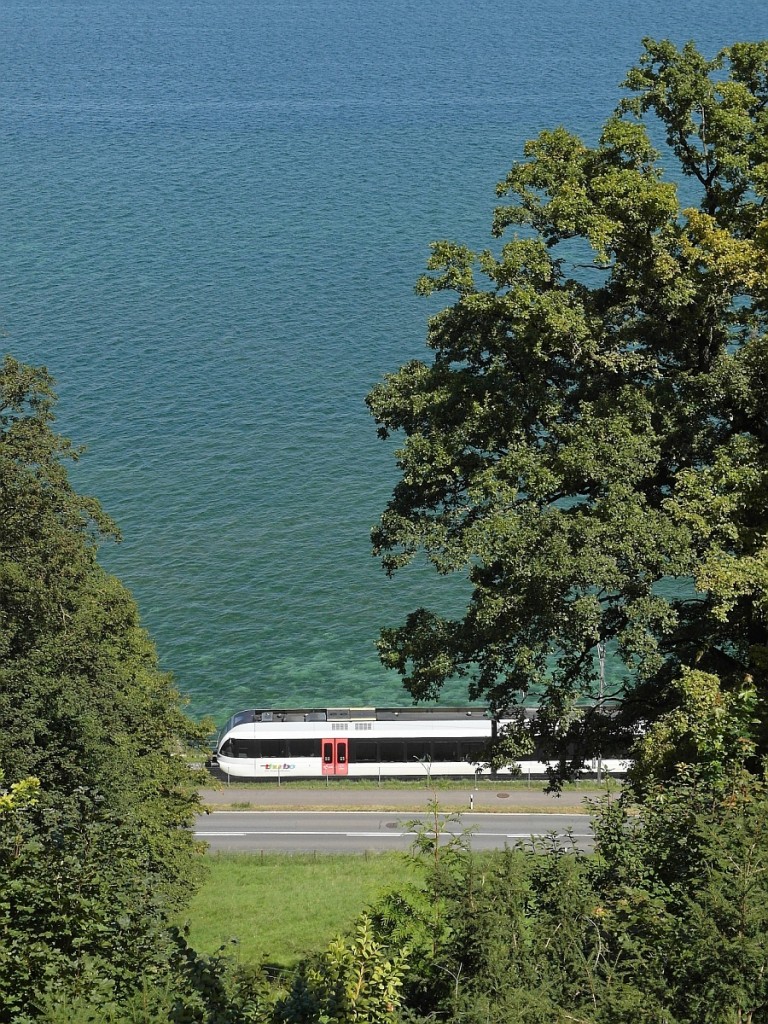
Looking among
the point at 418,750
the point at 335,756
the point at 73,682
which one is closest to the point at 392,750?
the point at 418,750

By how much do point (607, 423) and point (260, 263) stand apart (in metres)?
72.5

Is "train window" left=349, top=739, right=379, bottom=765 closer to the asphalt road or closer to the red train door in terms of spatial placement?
the red train door

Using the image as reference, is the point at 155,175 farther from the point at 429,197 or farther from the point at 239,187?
the point at 429,197

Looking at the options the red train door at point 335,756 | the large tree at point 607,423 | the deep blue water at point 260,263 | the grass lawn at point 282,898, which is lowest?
the grass lawn at point 282,898

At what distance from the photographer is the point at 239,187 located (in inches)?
4023

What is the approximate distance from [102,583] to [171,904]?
380 inches

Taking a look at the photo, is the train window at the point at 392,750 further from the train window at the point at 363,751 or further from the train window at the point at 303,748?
the train window at the point at 303,748

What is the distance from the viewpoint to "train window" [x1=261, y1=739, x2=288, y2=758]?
147 ft

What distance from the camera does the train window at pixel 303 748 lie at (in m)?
44.7

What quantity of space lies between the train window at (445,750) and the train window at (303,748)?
4409 millimetres

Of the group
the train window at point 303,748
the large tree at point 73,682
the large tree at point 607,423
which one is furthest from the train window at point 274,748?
the large tree at point 607,423

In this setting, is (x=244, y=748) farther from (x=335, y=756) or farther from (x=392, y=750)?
(x=392, y=750)

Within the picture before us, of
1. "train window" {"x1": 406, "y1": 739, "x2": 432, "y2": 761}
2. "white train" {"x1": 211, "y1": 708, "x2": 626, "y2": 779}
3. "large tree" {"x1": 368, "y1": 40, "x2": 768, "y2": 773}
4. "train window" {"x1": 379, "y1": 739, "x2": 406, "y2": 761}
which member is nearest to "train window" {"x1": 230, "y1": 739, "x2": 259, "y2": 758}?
"white train" {"x1": 211, "y1": 708, "x2": 626, "y2": 779}

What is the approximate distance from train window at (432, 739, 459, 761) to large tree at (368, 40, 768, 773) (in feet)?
70.0
